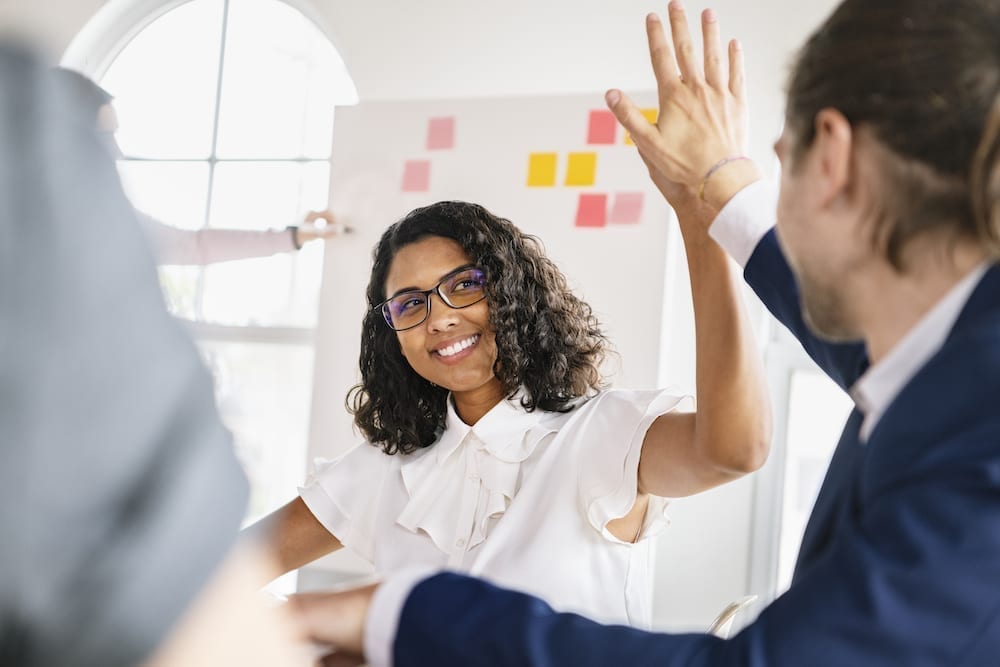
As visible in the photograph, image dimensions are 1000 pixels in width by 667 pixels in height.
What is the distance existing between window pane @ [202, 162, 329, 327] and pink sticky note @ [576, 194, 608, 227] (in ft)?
5.15

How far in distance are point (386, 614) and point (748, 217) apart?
0.76m

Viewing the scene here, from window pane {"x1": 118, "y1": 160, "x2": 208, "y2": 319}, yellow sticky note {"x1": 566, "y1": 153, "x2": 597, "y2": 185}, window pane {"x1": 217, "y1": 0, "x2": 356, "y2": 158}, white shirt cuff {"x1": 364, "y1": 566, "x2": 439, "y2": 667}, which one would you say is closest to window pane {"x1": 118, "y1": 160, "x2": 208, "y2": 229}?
window pane {"x1": 118, "y1": 160, "x2": 208, "y2": 319}

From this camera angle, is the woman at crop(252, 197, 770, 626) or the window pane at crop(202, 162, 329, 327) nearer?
the woman at crop(252, 197, 770, 626)

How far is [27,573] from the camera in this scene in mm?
411

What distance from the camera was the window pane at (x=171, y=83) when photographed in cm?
478

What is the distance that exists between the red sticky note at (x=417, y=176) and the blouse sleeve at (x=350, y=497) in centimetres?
164

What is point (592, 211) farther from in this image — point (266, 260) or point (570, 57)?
point (266, 260)

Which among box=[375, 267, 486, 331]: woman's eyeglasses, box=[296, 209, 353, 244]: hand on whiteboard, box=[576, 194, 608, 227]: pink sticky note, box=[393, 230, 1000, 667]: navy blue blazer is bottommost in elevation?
box=[393, 230, 1000, 667]: navy blue blazer

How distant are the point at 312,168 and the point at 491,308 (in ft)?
8.81

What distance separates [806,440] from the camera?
3.54 m

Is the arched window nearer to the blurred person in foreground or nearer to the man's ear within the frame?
the man's ear

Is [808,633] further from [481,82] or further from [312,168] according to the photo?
[312,168]

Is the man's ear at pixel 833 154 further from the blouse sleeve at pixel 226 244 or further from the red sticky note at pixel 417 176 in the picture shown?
the blouse sleeve at pixel 226 244

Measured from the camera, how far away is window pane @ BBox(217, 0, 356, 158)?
14.9 feet
